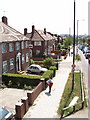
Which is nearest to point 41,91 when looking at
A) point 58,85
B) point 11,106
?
point 58,85

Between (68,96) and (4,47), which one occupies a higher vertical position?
(4,47)

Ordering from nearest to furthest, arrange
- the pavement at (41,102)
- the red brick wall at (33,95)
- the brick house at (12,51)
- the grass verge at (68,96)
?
the pavement at (41,102) → the grass verge at (68,96) → the red brick wall at (33,95) → the brick house at (12,51)

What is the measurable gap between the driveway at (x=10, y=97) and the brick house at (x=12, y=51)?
3862 mm

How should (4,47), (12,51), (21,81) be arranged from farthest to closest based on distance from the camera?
(12,51)
(4,47)
(21,81)

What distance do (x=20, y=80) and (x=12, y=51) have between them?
5391 mm

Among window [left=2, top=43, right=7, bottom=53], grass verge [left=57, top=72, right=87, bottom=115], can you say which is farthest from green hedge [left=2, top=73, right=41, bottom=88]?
grass verge [left=57, top=72, right=87, bottom=115]

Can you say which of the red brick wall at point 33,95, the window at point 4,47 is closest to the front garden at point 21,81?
the red brick wall at point 33,95

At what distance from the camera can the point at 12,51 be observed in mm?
21094

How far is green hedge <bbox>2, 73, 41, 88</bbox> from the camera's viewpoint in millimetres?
16812

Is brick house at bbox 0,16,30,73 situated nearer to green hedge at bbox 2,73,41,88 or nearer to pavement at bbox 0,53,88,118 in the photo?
green hedge at bbox 2,73,41,88

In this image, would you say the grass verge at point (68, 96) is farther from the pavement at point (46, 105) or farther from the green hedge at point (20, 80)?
the green hedge at point (20, 80)

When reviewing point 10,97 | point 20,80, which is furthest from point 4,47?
point 10,97

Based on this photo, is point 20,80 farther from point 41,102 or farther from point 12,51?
point 12,51

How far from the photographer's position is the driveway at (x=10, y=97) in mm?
12305
